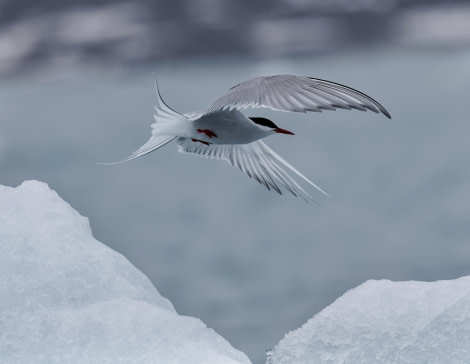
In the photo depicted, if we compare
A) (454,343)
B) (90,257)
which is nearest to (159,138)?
(90,257)

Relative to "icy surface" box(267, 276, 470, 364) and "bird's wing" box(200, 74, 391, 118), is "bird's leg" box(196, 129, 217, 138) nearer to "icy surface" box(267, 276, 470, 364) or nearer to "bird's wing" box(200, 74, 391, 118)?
"bird's wing" box(200, 74, 391, 118)

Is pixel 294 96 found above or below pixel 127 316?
above

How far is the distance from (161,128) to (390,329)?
6.22ft

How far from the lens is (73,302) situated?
3742mm

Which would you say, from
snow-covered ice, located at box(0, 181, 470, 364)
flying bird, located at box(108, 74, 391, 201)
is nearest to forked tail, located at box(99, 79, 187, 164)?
flying bird, located at box(108, 74, 391, 201)

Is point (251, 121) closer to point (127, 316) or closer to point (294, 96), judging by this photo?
point (294, 96)

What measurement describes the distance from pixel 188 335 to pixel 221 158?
91 cm

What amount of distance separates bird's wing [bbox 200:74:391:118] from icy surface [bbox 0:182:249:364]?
4.78ft

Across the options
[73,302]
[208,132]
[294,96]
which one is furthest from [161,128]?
[73,302]

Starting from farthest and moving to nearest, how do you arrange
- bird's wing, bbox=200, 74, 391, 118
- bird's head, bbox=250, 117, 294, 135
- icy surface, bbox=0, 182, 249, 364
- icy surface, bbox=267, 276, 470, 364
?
icy surface, bbox=267, 276, 470, 364, icy surface, bbox=0, 182, 249, 364, bird's head, bbox=250, 117, 294, 135, bird's wing, bbox=200, 74, 391, 118

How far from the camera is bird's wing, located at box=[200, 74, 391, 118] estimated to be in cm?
182

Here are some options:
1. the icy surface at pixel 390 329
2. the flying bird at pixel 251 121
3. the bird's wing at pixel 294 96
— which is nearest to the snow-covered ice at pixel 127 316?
the icy surface at pixel 390 329

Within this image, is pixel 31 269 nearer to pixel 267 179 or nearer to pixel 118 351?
pixel 118 351

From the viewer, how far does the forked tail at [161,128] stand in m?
2.65
